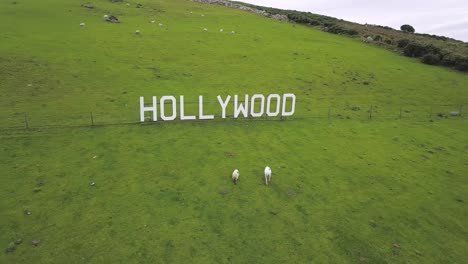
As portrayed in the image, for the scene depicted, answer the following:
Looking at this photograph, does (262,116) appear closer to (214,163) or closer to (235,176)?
(214,163)

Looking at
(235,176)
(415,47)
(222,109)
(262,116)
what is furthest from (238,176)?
(415,47)

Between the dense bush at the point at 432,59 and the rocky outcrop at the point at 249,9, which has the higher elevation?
the rocky outcrop at the point at 249,9

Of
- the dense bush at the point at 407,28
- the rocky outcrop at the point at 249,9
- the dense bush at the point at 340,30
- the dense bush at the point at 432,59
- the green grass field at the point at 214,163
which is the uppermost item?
the rocky outcrop at the point at 249,9

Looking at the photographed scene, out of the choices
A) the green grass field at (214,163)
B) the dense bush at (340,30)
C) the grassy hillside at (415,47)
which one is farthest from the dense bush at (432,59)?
the dense bush at (340,30)

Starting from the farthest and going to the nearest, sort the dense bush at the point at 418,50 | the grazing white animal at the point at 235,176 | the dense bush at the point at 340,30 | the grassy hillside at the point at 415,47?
the dense bush at the point at 340,30
the dense bush at the point at 418,50
the grassy hillside at the point at 415,47
the grazing white animal at the point at 235,176

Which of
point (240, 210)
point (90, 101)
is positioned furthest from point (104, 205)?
point (90, 101)

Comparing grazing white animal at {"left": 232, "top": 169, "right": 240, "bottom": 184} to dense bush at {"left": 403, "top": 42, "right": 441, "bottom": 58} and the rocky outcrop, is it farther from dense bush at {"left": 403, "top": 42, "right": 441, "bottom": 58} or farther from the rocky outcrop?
the rocky outcrop

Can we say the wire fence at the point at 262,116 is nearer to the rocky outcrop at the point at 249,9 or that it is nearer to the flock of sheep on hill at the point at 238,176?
the flock of sheep on hill at the point at 238,176
